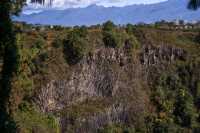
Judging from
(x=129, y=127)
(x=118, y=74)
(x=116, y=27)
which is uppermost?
(x=116, y=27)

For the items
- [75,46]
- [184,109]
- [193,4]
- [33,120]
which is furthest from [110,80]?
[193,4]

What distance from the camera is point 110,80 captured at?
56.5m

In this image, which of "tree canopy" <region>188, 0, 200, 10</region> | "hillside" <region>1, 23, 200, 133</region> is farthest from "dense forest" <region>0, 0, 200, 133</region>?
"tree canopy" <region>188, 0, 200, 10</region>

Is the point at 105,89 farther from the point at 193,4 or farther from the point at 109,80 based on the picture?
the point at 193,4

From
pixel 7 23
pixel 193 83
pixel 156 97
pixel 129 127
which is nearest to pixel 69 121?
pixel 129 127

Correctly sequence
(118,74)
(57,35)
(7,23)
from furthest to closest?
(118,74) → (57,35) → (7,23)

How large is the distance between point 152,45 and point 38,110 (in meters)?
16.1

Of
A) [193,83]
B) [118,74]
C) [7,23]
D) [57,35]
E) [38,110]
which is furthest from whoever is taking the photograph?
[193,83]

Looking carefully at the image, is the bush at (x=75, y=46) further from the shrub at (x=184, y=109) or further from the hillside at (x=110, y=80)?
the shrub at (x=184, y=109)

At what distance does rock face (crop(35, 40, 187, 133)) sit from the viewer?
50.2m

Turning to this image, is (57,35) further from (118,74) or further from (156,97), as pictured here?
(156,97)

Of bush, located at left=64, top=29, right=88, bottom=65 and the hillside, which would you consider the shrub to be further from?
bush, located at left=64, top=29, right=88, bottom=65

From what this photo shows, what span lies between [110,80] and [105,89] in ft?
3.50

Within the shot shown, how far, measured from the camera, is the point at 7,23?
1794 cm
